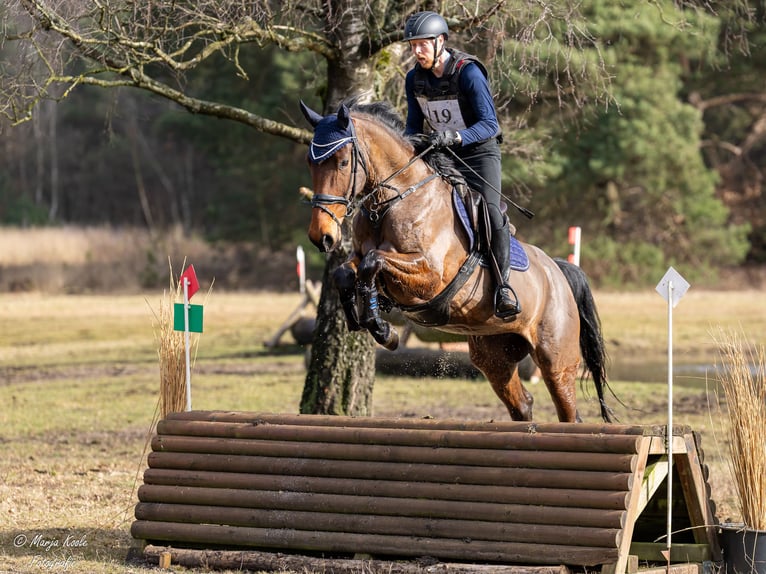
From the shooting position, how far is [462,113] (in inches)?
250

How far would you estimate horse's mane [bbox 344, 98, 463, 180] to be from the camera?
622 centimetres

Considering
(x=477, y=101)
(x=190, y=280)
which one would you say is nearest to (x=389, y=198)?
(x=477, y=101)

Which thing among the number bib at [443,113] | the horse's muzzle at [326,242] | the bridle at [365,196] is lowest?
the horse's muzzle at [326,242]

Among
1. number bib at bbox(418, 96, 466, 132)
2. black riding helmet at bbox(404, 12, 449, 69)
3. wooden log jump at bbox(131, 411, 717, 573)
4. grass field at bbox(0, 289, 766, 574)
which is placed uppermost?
black riding helmet at bbox(404, 12, 449, 69)

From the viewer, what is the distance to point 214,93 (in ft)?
97.6

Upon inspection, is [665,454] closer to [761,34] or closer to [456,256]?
[456,256]

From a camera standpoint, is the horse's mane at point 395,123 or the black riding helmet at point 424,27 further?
the horse's mane at point 395,123

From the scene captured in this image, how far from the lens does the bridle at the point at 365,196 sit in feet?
18.3

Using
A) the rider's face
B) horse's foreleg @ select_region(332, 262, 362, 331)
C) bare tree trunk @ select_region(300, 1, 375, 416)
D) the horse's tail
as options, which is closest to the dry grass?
horse's foreleg @ select_region(332, 262, 362, 331)

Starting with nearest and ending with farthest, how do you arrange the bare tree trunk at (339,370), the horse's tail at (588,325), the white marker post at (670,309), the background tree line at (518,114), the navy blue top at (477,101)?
the white marker post at (670,309), the navy blue top at (477,101), the horse's tail at (588,325), the background tree line at (518,114), the bare tree trunk at (339,370)

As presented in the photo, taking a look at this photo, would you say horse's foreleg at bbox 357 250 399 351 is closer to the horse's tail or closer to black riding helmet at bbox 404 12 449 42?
black riding helmet at bbox 404 12 449 42

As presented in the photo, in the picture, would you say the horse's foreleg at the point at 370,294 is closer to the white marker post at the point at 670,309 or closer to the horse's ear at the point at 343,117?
the horse's ear at the point at 343,117

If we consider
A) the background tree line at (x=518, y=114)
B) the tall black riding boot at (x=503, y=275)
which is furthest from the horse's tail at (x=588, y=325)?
the background tree line at (x=518, y=114)

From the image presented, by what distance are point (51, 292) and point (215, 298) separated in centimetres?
423
